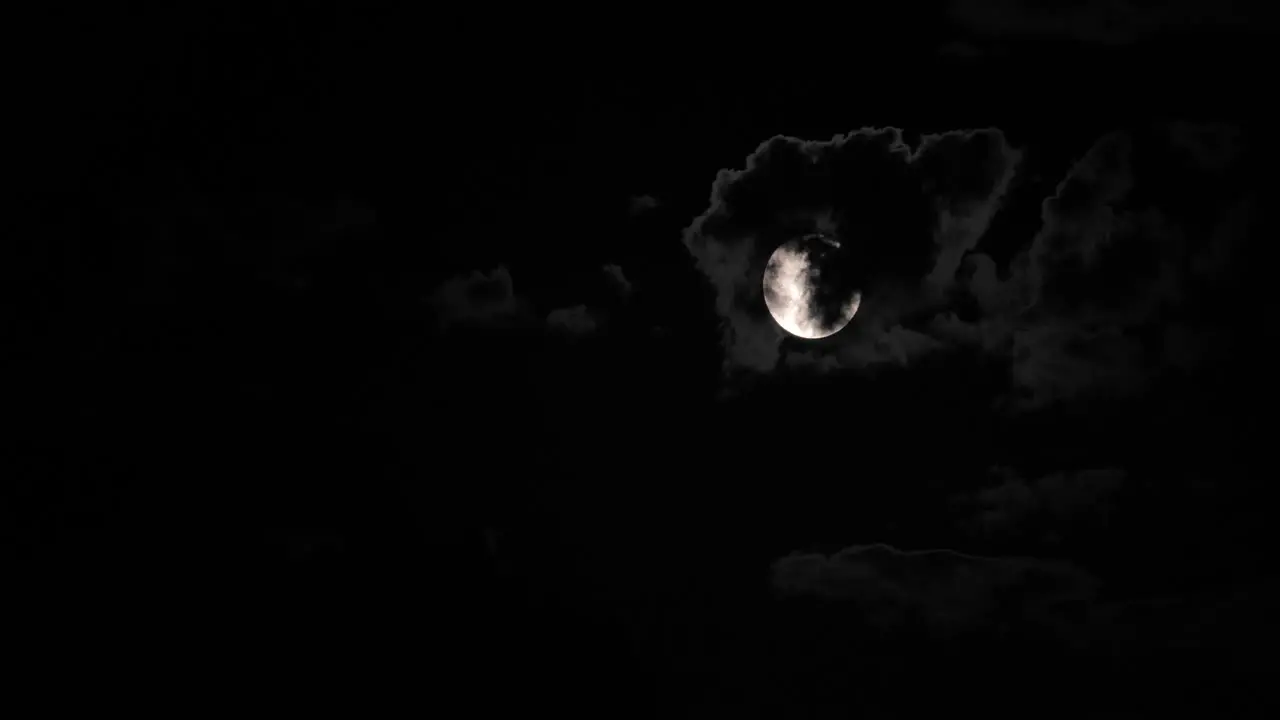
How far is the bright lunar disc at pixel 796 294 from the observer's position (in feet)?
45.6

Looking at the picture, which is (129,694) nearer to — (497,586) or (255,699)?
(255,699)

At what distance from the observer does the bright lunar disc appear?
13.9 metres

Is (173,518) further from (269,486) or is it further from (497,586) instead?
(497,586)

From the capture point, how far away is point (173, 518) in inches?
606

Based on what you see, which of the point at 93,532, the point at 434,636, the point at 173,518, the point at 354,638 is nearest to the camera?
the point at 93,532

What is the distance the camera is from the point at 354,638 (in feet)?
60.6

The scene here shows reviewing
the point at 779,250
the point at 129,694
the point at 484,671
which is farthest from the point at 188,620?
the point at 779,250

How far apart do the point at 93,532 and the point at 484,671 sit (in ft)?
31.6

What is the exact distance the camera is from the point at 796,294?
13.9 metres

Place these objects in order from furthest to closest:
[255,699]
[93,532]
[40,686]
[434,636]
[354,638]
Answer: [434,636] → [354,638] → [255,699] → [93,532] → [40,686]

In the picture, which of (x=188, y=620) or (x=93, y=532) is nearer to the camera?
(x=93, y=532)

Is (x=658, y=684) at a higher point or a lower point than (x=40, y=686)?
higher

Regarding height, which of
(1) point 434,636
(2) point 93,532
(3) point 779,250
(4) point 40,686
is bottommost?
(4) point 40,686

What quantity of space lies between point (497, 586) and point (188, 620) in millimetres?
5636
